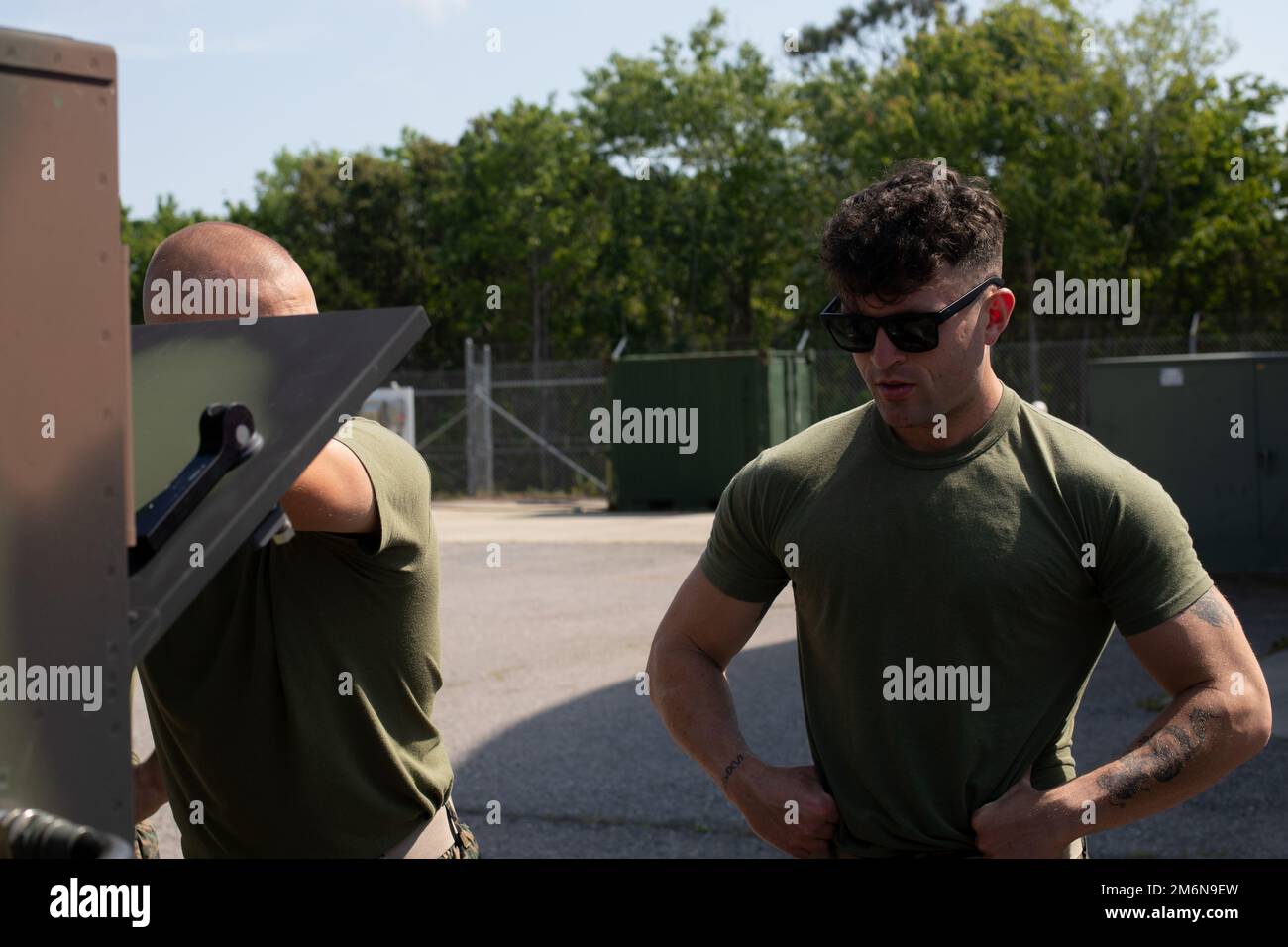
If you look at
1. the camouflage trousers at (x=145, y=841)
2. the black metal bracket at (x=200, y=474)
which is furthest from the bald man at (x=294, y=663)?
the black metal bracket at (x=200, y=474)

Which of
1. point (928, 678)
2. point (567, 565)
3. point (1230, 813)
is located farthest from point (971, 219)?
point (567, 565)

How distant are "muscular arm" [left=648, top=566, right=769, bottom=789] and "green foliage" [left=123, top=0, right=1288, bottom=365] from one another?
886 inches

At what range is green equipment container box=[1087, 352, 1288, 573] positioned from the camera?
11.6 meters

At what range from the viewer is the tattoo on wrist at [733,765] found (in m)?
2.73

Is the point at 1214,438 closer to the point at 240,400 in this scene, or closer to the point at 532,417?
the point at 240,400

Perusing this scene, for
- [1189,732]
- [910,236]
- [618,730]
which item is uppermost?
[910,236]

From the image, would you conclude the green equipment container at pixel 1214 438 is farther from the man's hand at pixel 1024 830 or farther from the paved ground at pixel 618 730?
the man's hand at pixel 1024 830

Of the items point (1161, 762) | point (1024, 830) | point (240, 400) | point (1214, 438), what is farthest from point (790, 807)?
point (1214, 438)

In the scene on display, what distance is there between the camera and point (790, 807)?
2.62m

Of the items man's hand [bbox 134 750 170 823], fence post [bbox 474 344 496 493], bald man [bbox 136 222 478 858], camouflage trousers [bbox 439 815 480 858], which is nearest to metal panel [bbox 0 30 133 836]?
bald man [bbox 136 222 478 858]

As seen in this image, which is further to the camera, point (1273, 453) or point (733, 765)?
point (1273, 453)

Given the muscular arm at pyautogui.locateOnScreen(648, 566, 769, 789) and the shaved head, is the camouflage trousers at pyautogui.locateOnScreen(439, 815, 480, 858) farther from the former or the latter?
the shaved head

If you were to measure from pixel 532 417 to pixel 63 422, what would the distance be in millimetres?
25629
